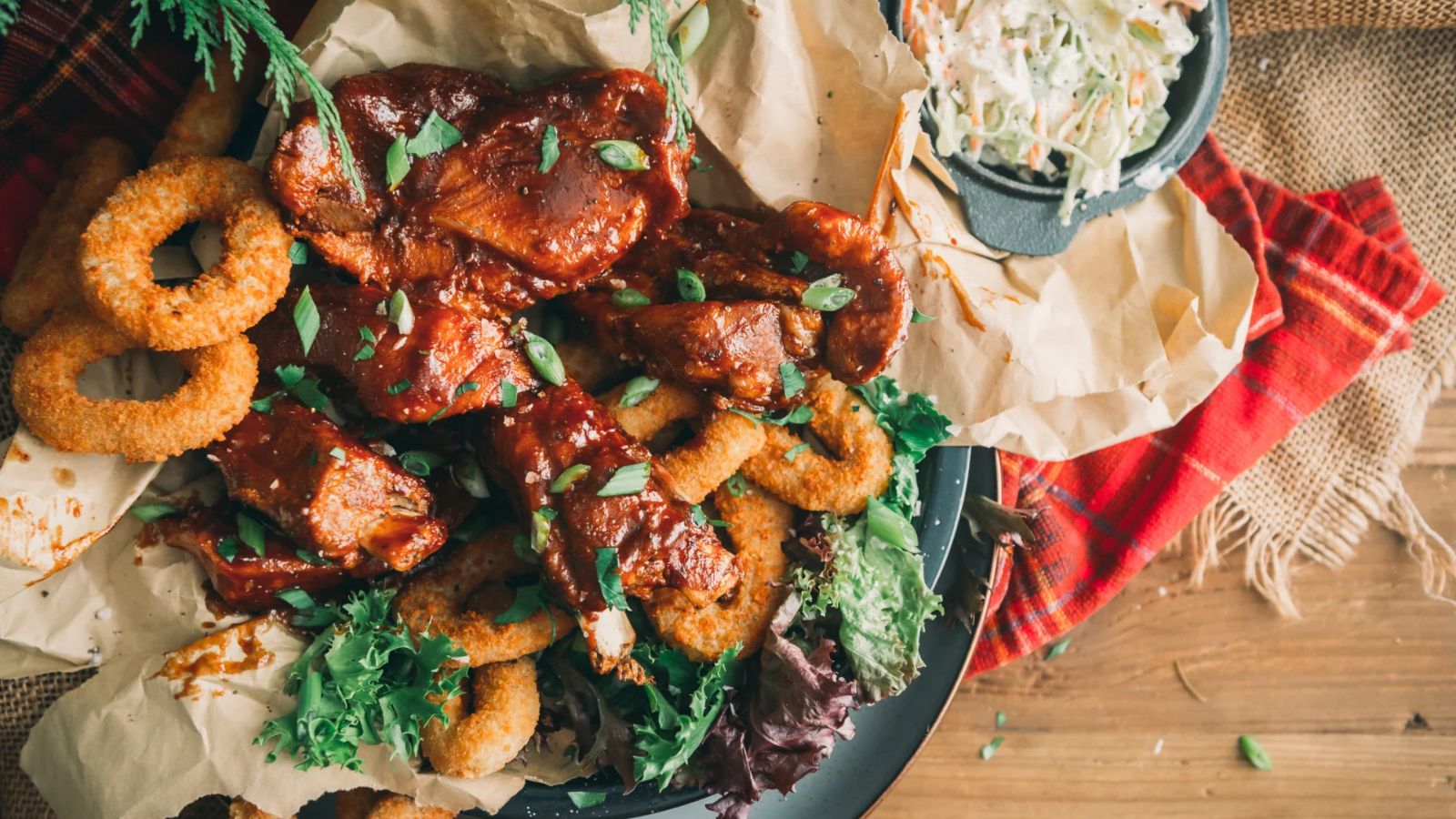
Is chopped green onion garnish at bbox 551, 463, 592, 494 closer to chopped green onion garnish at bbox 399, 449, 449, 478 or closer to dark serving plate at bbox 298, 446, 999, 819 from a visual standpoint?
chopped green onion garnish at bbox 399, 449, 449, 478

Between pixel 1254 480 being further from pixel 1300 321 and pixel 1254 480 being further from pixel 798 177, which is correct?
pixel 798 177

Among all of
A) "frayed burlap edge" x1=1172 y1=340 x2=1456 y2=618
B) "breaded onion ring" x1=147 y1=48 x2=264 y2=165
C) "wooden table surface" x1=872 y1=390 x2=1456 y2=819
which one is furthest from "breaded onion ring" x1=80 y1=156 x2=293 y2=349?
"frayed burlap edge" x1=1172 y1=340 x2=1456 y2=618

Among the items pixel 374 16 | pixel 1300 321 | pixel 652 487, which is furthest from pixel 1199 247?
pixel 374 16

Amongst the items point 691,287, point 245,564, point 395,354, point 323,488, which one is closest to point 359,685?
point 245,564

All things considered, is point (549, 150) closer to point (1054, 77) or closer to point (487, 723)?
point (487, 723)

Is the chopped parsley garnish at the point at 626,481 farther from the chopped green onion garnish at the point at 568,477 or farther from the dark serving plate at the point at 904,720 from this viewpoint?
the dark serving plate at the point at 904,720

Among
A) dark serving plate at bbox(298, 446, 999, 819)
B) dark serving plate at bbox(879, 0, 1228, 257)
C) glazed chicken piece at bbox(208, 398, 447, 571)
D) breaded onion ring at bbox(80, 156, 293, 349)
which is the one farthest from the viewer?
dark serving plate at bbox(879, 0, 1228, 257)
